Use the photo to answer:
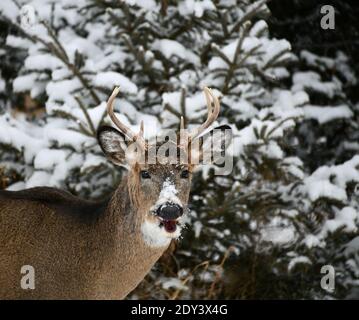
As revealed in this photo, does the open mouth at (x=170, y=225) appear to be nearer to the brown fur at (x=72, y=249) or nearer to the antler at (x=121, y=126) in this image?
the brown fur at (x=72, y=249)

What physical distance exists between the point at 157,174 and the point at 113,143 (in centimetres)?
42

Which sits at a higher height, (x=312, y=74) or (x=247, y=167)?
(x=312, y=74)

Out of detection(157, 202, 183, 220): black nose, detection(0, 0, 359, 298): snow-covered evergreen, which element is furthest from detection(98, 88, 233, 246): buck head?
detection(0, 0, 359, 298): snow-covered evergreen

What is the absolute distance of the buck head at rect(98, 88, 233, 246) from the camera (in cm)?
457

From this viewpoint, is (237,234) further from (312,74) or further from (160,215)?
(160,215)

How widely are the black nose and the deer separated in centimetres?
17

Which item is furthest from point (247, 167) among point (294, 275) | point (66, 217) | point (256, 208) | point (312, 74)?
point (66, 217)

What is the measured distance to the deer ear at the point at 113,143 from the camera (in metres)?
4.91

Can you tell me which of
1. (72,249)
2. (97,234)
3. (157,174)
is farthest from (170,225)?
(72,249)

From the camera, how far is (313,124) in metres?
8.81

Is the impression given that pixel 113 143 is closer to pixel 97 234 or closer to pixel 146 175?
pixel 146 175

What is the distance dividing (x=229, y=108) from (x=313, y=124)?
181cm

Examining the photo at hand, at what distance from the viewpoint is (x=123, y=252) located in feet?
16.0

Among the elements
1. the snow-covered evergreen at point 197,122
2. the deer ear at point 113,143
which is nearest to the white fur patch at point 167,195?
the deer ear at point 113,143
